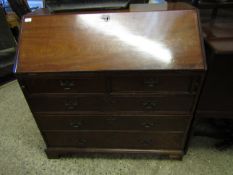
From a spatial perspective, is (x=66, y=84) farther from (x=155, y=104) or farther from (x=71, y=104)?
(x=155, y=104)

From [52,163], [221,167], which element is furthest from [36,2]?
[221,167]

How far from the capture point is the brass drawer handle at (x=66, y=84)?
1.03m

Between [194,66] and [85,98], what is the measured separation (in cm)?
62

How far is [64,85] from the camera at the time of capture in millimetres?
1046

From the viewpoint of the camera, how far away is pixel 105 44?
100 centimetres

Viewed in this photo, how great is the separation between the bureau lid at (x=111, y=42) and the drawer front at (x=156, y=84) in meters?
0.07

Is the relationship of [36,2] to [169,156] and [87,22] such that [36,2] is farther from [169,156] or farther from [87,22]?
[169,156]

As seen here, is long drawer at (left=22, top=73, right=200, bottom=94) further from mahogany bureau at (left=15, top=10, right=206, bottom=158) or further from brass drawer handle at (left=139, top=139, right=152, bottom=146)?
brass drawer handle at (left=139, top=139, right=152, bottom=146)

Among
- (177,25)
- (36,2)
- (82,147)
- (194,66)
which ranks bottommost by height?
(82,147)

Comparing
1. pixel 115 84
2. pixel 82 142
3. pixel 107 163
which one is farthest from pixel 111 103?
pixel 107 163

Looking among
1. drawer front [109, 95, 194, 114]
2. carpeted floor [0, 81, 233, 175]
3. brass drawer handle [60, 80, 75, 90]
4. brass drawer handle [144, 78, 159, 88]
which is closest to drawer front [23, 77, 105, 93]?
brass drawer handle [60, 80, 75, 90]

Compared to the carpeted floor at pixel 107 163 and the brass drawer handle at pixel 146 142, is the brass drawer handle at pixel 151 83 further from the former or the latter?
the carpeted floor at pixel 107 163

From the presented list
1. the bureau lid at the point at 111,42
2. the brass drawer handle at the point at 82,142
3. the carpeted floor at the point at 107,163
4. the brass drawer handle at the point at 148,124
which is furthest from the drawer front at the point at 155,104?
the carpeted floor at the point at 107,163

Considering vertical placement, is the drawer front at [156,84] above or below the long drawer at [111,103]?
above
